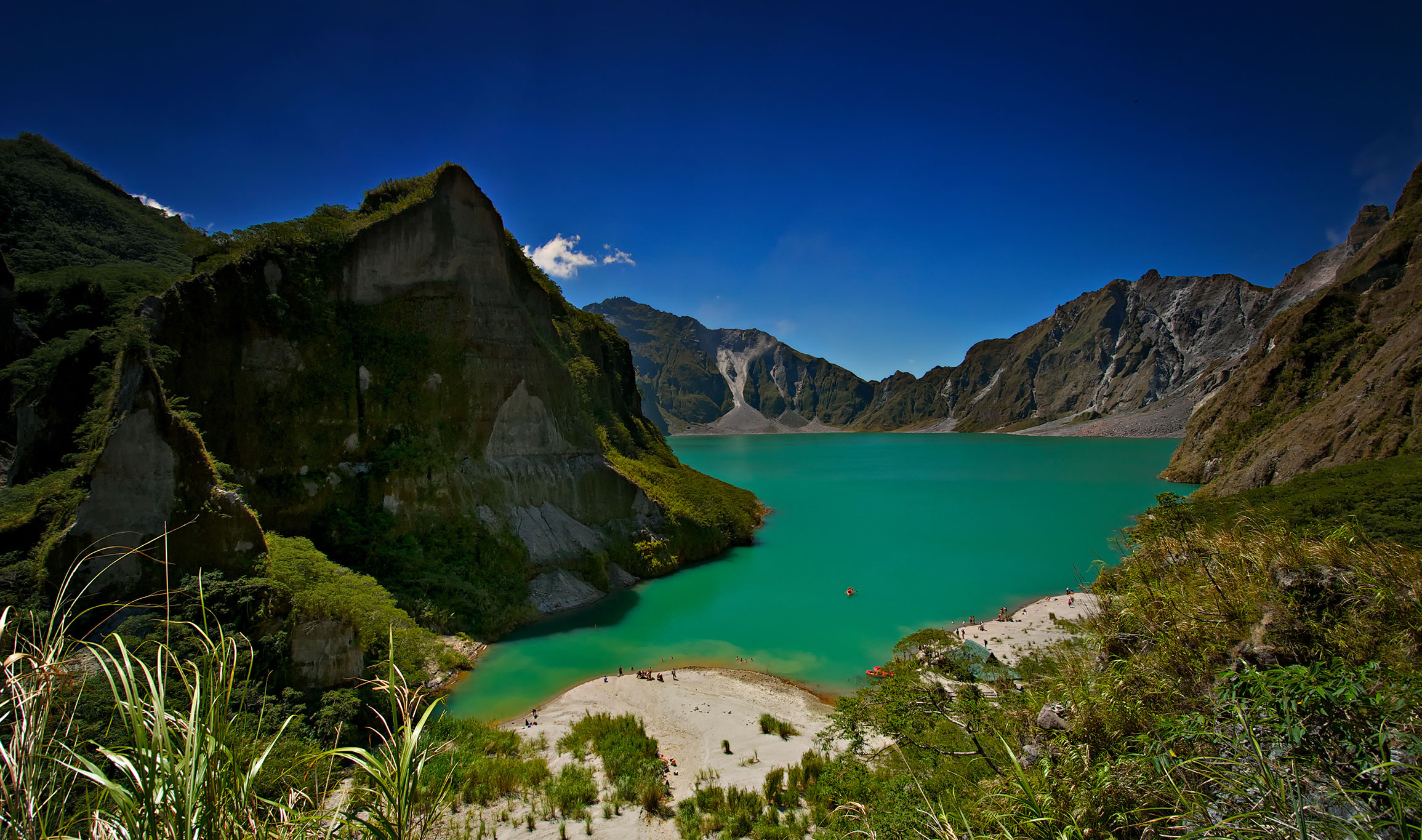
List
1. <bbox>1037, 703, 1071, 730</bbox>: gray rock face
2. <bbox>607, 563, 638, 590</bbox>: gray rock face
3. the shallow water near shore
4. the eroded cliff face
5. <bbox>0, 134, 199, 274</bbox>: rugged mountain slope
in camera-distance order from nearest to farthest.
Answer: <bbox>1037, 703, 1071, 730</bbox>: gray rock face
the eroded cliff face
the shallow water near shore
<bbox>0, 134, 199, 274</bbox>: rugged mountain slope
<bbox>607, 563, 638, 590</bbox>: gray rock face

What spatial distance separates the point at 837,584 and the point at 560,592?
46.0 feet

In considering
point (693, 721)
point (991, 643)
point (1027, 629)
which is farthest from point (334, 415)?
→ point (1027, 629)

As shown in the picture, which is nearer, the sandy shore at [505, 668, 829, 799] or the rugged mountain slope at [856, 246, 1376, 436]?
the sandy shore at [505, 668, 829, 799]

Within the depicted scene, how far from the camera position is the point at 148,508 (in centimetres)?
1325

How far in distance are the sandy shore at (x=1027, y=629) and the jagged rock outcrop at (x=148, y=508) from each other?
23.0m

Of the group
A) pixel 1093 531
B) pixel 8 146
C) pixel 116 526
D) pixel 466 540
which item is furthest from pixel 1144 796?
pixel 8 146

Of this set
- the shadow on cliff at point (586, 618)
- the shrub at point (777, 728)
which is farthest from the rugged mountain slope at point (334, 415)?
the shrub at point (777, 728)

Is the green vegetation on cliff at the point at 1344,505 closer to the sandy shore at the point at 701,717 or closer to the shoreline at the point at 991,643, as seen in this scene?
the shoreline at the point at 991,643

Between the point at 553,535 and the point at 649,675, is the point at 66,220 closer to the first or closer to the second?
the point at 553,535

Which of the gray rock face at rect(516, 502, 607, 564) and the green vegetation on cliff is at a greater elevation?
the green vegetation on cliff

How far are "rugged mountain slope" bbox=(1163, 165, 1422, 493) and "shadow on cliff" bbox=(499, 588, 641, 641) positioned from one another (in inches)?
1370

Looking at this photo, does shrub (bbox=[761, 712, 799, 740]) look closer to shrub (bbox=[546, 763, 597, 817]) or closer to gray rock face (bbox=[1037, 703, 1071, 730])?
shrub (bbox=[546, 763, 597, 817])

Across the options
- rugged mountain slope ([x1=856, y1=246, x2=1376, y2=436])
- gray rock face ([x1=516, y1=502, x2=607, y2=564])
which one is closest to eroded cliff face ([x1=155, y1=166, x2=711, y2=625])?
gray rock face ([x1=516, y1=502, x2=607, y2=564])

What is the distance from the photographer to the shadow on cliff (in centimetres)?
2236
